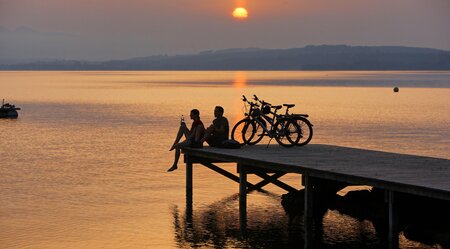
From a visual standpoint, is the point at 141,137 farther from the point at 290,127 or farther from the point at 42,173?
the point at 290,127

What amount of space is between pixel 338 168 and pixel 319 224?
2947 mm

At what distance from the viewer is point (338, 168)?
23.1m

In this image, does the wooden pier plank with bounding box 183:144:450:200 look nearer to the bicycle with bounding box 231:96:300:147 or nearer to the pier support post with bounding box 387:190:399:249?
the bicycle with bounding box 231:96:300:147

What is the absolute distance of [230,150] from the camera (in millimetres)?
27672

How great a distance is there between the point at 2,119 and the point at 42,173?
44626 millimetres

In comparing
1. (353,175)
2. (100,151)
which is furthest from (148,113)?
(353,175)

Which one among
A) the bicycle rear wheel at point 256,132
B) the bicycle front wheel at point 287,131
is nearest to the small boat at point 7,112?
the bicycle rear wheel at point 256,132

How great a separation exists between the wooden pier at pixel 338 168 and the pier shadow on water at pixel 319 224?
51 cm

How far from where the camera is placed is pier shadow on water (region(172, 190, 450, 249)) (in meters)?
22.9

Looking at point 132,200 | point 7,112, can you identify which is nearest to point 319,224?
point 132,200

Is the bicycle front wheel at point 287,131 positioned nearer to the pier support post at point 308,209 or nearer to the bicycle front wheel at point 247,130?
A: the bicycle front wheel at point 247,130

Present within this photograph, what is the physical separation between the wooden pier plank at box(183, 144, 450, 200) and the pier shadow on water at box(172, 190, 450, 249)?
4.27 feet

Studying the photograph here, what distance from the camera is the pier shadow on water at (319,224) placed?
22.9m

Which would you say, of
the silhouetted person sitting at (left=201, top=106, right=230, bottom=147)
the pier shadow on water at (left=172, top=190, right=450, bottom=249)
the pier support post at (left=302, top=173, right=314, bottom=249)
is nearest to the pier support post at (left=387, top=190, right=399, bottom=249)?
the pier shadow on water at (left=172, top=190, right=450, bottom=249)
